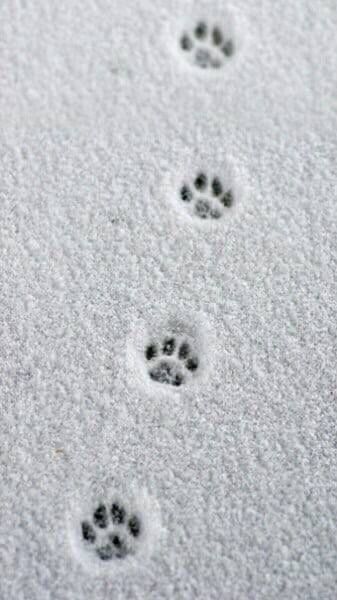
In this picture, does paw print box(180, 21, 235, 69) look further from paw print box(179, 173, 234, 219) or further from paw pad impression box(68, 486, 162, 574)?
paw pad impression box(68, 486, 162, 574)

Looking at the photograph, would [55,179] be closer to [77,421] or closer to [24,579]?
Answer: [77,421]

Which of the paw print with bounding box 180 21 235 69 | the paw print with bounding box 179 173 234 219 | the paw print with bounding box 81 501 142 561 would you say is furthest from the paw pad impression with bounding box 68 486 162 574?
the paw print with bounding box 180 21 235 69

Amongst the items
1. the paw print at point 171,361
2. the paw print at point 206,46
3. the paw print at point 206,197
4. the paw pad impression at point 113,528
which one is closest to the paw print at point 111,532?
the paw pad impression at point 113,528

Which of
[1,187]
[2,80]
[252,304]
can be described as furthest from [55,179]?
[252,304]

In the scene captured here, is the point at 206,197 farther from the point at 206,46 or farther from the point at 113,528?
the point at 113,528

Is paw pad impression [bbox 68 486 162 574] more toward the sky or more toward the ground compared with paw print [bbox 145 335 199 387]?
more toward the ground

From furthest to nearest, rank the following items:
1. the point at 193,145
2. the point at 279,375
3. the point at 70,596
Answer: the point at 193,145 < the point at 279,375 < the point at 70,596
